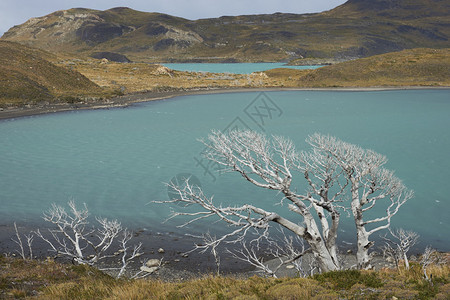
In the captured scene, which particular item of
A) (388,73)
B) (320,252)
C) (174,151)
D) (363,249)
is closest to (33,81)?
(174,151)

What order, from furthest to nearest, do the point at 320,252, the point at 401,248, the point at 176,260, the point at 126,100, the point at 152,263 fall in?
the point at 126,100 → the point at 176,260 → the point at 152,263 → the point at 401,248 → the point at 320,252

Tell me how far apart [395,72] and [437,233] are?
104 metres

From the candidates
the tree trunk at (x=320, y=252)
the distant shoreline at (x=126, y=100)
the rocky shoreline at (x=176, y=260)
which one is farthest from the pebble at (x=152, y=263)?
the distant shoreline at (x=126, y=100)

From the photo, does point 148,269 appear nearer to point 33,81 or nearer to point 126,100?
point 126,100

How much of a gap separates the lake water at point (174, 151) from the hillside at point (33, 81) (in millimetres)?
13886

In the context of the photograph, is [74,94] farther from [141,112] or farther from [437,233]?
[437,233]

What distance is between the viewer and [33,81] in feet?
261

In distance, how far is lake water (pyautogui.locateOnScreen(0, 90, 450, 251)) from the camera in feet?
83.0

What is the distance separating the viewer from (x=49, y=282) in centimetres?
1215

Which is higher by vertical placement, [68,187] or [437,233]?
[68,187]

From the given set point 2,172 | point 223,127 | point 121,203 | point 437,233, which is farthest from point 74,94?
point 437,233

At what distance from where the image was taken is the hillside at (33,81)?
72512 millimetres

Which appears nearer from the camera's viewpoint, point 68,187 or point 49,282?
point 49,282

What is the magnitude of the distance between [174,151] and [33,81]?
54.4 metres
